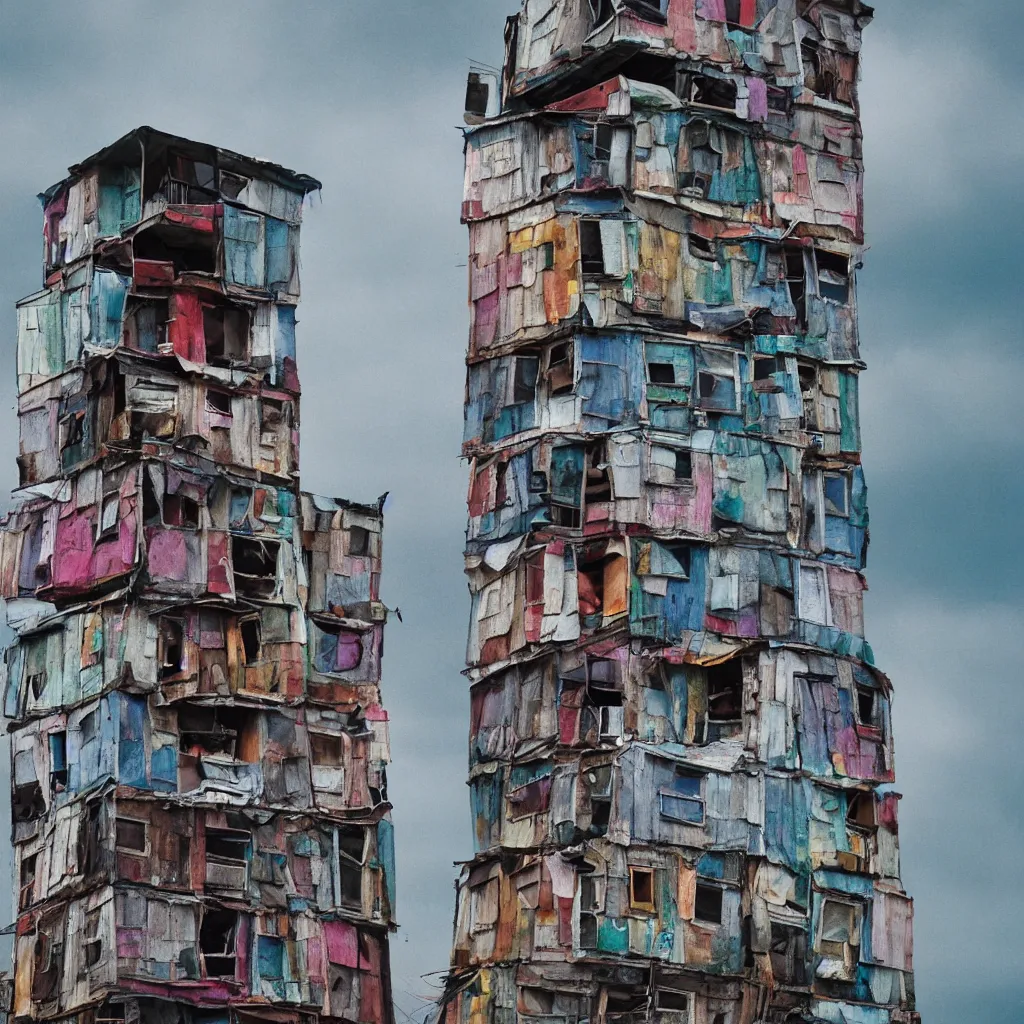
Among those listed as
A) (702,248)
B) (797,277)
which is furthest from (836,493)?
(702,248)

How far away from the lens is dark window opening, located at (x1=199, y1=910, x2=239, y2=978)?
83.8 m

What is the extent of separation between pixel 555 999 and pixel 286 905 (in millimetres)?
8567

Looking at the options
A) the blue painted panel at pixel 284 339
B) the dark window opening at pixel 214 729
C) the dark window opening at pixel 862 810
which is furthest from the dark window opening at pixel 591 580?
the blue painted panel at pixel 284 339

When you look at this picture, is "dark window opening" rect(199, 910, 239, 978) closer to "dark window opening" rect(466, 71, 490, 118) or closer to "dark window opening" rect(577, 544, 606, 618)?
"dark window opening" rect(577, 544, 606, 618)

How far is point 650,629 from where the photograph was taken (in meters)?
81.8

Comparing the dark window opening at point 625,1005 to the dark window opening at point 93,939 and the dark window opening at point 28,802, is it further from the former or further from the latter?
the dark window opening at point 28,802

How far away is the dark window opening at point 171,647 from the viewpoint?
84.8 m

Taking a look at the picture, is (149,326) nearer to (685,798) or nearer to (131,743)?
(131,743)

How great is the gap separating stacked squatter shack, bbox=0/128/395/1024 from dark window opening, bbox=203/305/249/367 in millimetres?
71

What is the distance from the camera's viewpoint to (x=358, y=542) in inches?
3543

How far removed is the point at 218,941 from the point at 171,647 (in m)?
6.80

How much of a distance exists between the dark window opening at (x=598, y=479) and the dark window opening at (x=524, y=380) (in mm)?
2477

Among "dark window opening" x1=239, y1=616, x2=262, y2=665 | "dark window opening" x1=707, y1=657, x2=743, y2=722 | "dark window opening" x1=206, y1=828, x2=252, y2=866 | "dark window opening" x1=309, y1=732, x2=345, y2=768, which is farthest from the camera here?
"dark window opening" x1=309, y1=732, x2=345, y2=768

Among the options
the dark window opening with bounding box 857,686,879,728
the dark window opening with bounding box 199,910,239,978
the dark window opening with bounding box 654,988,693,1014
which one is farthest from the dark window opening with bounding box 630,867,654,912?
the dark window opening with bounding box 199,910,239,978
